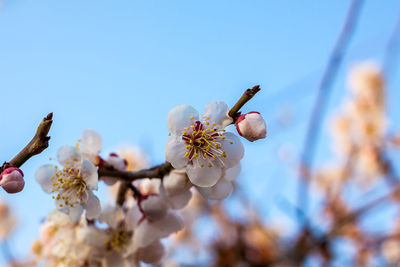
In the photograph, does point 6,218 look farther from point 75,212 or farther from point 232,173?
point 232,173

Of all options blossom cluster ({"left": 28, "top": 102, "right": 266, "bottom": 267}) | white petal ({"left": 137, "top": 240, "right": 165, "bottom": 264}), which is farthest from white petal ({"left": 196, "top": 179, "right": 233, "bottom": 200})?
white petal ({"left": 137, "top": 240, "right": 165, "bottom": 264})

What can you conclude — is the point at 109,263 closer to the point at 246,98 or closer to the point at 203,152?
the point at 203,152

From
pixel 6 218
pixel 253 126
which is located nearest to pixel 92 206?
pixel 253 126

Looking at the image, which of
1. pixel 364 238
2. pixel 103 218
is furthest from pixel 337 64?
pixel 364 238

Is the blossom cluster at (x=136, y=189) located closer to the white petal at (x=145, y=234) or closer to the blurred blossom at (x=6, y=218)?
the white petal at (x=145, y=234)

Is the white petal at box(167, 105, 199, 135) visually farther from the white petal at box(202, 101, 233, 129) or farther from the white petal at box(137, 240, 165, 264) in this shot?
the white petal at box(137, 240, 165, 264)

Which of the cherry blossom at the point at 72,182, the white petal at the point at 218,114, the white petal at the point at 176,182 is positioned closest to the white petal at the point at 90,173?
the cherry blossom at the point at 72,182
